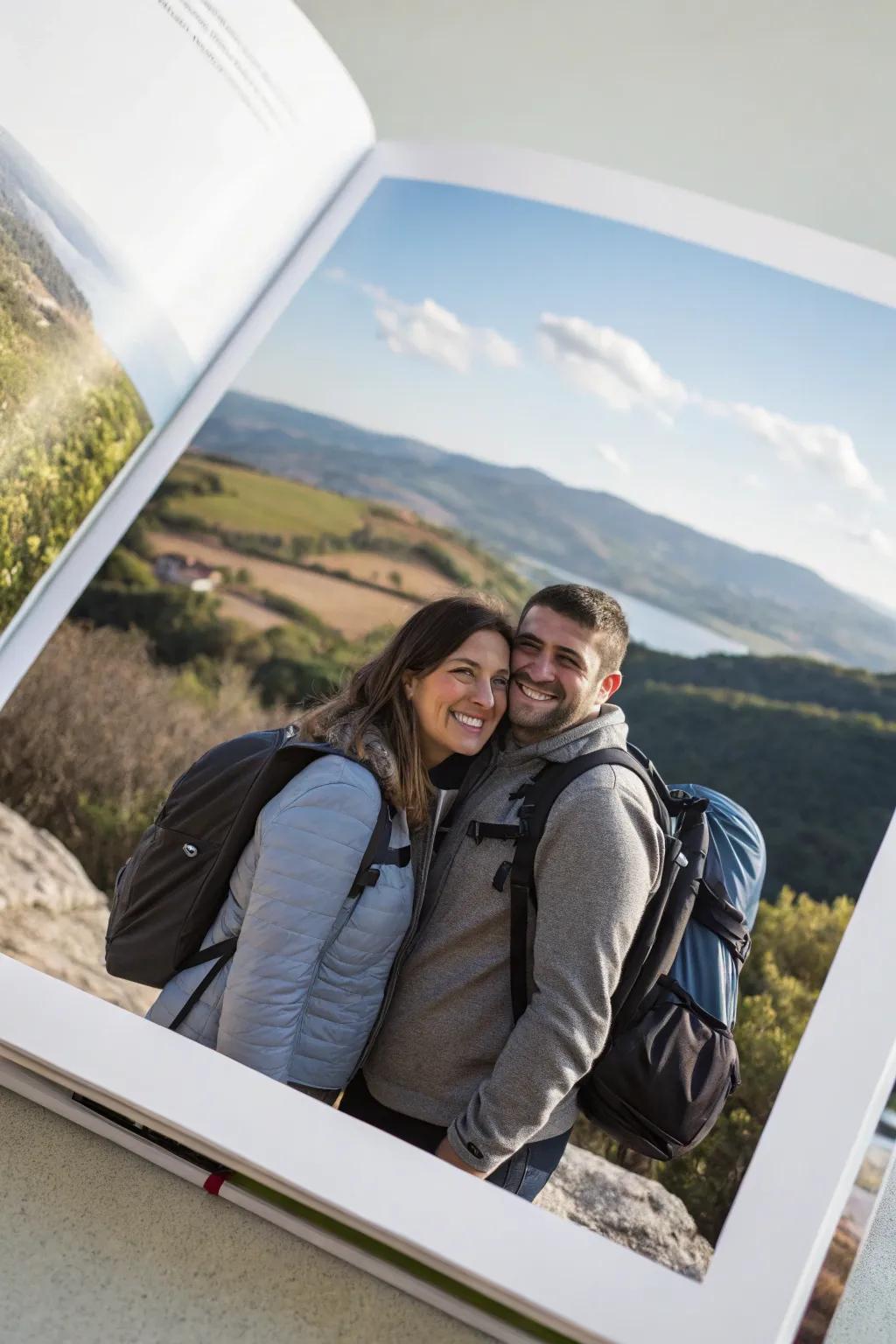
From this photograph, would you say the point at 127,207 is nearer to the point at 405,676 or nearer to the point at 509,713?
the point at 405,676

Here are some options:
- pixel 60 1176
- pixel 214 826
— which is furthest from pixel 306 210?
pixel 60 1176

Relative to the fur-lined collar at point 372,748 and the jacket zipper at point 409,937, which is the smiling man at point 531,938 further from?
the fur-lined collar at point 372,748

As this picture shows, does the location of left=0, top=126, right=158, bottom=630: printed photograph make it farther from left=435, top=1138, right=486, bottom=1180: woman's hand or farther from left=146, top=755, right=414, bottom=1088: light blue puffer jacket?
left=435, top=1138, right=486, bottom=1180: woman's hand

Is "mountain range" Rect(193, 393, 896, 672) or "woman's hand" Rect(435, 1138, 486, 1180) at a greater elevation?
"mountain range" Rect(193, 393, 896, 672)

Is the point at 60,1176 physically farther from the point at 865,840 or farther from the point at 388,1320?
the point at 865,840

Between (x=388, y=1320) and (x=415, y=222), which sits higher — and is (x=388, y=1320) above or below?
below

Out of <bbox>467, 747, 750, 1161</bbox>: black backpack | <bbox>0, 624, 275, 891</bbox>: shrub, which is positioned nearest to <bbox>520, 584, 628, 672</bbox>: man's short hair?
<bbox>467, 747, 750, 1161</bbox>: black backpack
